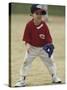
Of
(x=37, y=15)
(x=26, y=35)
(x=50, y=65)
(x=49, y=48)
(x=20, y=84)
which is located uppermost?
(x=37, y=15)

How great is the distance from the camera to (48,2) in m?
1.91

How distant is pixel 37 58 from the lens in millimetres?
1875

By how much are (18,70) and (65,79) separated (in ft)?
1.29

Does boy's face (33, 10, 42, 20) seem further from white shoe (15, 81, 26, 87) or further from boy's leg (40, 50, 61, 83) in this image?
white shoe (15, 81, 26, 87)

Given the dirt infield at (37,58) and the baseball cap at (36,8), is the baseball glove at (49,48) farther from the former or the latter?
the baseball cap at (36,8)

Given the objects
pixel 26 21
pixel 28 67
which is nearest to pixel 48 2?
pixel 26 21

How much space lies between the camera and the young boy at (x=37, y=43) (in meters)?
1.86

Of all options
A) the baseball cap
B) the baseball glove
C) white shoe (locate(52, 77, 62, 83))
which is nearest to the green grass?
the baseball cap

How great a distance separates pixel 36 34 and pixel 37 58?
184 millimetres

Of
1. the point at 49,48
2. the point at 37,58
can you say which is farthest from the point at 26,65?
the point at 49,48

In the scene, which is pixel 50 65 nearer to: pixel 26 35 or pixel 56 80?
pixel 56 80

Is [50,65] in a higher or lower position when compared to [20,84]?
higher

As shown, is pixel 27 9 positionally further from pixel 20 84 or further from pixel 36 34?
pixel 20 84

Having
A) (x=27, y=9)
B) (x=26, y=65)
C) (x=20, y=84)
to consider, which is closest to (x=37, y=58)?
(x=26, y=65)
